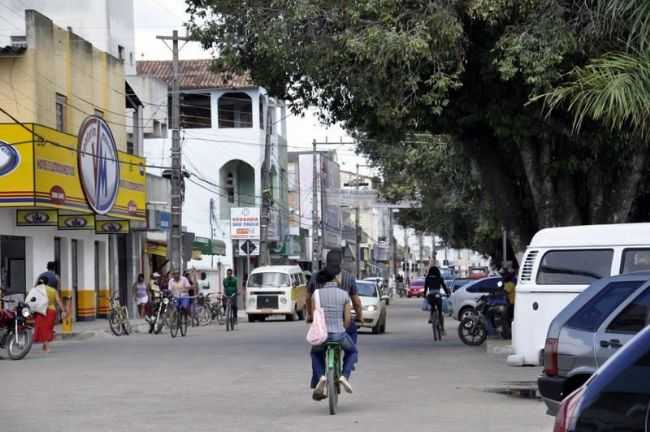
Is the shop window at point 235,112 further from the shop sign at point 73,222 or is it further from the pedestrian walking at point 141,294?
the shop sign at point 73,222

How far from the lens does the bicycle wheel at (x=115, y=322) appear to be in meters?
36.3

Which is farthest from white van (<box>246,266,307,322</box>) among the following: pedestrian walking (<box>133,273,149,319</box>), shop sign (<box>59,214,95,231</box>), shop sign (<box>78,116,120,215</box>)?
shop sign (<box>59,214,95,231</box>)

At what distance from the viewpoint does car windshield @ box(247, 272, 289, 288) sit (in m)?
47.8

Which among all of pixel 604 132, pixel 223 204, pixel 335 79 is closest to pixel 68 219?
pixel 335 79

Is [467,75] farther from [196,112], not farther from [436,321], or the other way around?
[196,112]

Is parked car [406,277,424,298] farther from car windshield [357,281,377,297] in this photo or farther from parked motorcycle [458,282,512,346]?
parked motorcycle [458,282,512,346]

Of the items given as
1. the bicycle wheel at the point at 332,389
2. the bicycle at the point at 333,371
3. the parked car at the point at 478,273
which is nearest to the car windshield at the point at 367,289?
the bicycle at the point at 333,371

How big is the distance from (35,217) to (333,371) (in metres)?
23.3

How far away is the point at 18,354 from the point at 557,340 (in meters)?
15.3

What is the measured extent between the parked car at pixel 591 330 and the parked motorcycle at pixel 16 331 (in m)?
15.0

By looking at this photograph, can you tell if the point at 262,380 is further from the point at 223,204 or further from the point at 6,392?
the point at 223,204

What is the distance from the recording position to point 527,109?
24.8 metres

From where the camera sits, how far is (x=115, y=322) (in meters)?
36.4

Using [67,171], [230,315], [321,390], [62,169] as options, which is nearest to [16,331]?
[321,390]
